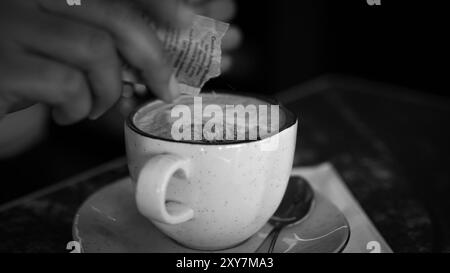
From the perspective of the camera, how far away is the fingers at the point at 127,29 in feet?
1.55

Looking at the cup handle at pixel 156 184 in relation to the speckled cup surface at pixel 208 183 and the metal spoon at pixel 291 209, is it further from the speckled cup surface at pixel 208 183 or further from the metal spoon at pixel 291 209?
the metal spoon at pixel 291 209

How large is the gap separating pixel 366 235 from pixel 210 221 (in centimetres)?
21

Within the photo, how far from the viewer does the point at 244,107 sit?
0.64m

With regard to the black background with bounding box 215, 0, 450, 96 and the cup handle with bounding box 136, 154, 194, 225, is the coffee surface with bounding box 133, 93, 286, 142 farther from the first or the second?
the black background with bounding box 215, 0, 450, 96

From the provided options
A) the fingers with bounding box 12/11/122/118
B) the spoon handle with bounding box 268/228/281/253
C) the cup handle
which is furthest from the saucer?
the fingers with bounding box 12/11/122/118

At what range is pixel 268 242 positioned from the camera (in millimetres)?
580

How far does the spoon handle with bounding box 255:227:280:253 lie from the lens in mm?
564

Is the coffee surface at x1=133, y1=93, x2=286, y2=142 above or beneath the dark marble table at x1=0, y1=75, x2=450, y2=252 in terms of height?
above

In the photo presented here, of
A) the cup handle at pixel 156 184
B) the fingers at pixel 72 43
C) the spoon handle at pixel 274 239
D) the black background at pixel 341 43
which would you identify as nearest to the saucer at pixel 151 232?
the spoon handle at pixel 274 239

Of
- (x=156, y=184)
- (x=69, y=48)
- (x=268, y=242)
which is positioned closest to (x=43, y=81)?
(x=69, y=48)

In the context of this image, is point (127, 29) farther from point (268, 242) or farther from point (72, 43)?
point (268, 242)

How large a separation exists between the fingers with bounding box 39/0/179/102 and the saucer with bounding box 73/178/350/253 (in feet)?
0.69

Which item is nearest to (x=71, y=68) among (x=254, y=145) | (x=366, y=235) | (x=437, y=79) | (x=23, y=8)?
(x=23, y=8)
